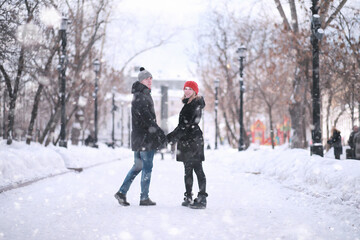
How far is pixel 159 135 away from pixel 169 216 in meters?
1.28

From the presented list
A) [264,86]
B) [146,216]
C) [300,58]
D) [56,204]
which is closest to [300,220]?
[146,216]

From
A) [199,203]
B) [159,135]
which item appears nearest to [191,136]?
[159,135]

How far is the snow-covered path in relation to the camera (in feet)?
15.7

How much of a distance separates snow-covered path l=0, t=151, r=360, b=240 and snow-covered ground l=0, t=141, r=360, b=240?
12 millimetres

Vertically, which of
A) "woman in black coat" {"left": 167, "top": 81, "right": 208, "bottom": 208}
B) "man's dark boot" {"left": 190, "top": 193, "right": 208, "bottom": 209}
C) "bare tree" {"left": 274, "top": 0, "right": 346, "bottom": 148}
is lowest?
→ "man's dark boot" {"left": 190, "top": 193, "right": 208, "bottom": 209}

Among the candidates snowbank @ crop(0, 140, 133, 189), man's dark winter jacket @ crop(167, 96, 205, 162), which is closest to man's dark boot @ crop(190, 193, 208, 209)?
man's dark winter jacket @ crop(167, 96, 205, 162)

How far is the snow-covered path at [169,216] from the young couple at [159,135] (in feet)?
1.89

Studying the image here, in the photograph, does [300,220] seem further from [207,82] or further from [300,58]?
[207,82]

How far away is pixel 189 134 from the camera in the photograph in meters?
6.52

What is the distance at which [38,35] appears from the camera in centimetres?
1652

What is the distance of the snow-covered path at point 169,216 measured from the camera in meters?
4.78

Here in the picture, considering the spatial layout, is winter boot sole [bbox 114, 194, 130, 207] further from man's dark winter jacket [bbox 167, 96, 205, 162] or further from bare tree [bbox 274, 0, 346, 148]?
bare tree [bbox 274, 0, 346, 148]

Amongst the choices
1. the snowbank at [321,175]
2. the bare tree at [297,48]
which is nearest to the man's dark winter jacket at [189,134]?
the snowbank at [321,175]

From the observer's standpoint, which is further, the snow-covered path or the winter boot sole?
the winter boot sole
